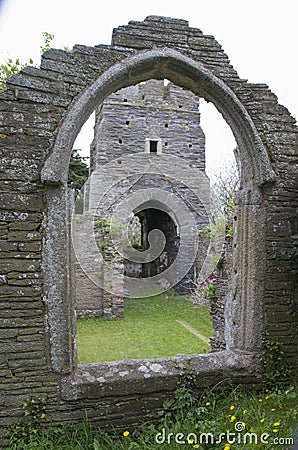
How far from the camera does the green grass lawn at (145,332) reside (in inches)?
267

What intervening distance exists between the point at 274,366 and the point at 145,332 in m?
4.92

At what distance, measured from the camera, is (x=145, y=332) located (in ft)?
27.7

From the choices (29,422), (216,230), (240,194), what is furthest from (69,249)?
(216,230)

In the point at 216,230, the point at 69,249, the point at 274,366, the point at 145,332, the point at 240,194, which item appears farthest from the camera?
the point at 216,230

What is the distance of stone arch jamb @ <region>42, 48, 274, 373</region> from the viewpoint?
3.30m

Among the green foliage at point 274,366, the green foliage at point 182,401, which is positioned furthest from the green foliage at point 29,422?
the green foliage at point 274,366

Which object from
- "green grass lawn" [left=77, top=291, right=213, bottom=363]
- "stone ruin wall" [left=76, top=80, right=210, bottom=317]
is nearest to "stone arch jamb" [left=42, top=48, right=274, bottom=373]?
"green grass lawn" [left=77, top=291, right=213, bottom=363]

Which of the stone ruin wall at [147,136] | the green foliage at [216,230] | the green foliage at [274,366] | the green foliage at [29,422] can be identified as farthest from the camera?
the stone ruin wall at [147,136]

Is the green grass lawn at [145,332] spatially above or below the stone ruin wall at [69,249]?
below

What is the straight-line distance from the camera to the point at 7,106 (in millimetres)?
3234

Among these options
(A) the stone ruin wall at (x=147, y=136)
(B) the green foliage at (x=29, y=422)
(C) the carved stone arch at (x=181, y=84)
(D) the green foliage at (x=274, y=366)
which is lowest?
(B) the green foliage at (x=29, y=422)

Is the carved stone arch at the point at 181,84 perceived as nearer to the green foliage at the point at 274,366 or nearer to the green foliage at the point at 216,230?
the green foliage at the point at 274,366

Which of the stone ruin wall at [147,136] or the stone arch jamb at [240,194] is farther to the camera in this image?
the stone ruin wall at [147,136]

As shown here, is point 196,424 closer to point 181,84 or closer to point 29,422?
point 29,422
